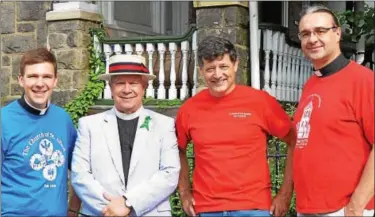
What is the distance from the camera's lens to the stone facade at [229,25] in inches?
319

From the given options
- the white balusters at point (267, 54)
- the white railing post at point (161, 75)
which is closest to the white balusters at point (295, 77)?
the white balusters at point (267, 54)

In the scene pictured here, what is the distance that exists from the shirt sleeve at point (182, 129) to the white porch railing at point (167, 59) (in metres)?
3.94

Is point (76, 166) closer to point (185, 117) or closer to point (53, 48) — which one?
point (185, 117)

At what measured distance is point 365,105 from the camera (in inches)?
138

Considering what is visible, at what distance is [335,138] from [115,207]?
4.29ft

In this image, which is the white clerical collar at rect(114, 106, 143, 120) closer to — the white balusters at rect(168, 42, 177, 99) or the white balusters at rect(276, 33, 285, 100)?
the white balusters at rect(168, 42, 177, 99)

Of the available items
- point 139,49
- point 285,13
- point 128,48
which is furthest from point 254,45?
point 285,13

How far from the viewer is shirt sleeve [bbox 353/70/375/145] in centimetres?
349

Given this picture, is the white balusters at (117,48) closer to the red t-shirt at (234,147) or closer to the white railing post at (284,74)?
the white railing post at (284,74)

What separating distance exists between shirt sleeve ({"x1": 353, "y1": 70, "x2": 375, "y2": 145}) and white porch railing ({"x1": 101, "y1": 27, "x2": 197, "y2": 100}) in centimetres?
490

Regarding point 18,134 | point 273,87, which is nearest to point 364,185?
point 18,134

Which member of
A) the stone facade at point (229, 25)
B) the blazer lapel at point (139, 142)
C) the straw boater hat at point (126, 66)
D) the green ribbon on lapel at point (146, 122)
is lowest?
the blazer lapel at point (139, 142)

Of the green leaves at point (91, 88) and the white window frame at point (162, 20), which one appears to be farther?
the white window frame at point (162, 20)

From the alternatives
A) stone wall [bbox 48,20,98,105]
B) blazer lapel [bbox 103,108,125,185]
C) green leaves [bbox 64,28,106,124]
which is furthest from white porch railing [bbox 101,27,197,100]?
Answer: blazer lapel [bbox 103,108,125,185]
